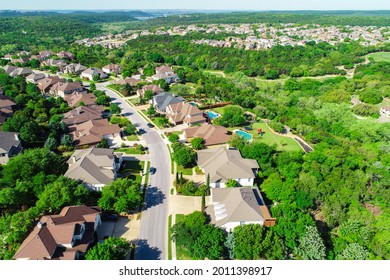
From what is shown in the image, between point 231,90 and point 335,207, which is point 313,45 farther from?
point 335,207

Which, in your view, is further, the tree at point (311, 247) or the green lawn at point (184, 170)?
the green lawn at point (184, 170)

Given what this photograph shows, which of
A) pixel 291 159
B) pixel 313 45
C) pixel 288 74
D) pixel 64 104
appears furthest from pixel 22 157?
pixel 313 45

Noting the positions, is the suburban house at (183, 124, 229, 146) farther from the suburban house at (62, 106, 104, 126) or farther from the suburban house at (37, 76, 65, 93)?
the suburban house at (37, 76, 65, 93)

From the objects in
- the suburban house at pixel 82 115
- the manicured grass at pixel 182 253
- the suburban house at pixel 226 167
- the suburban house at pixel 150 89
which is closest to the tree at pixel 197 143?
the suburban house at pixel 226 167

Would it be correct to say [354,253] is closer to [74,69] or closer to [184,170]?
[184,170]

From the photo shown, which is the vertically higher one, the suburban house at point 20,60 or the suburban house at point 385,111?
the suburban house at point 20,60

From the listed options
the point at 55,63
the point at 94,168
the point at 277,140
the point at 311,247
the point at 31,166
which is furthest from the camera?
the point at 55,63

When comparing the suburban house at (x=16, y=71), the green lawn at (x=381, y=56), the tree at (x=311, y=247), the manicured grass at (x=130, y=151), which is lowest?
the manicured grass at (x=130, y=151)

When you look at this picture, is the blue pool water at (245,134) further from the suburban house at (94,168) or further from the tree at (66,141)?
the tree at (66,141)

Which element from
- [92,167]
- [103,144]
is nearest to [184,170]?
[92,167]

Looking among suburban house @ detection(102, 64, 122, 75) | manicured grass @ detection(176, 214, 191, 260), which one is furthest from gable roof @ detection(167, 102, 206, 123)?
suburban house @ detection(102, 64, 122, 75)
